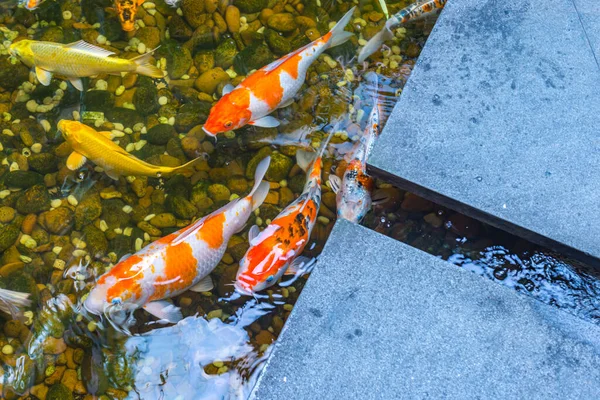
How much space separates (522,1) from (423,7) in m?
0.69

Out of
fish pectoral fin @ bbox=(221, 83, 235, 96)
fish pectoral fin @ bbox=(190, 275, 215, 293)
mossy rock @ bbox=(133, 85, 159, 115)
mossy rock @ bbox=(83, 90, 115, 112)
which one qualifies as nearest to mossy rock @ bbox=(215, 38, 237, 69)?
fish pectoral fin @ bbox=(221, 83, 235, 96)

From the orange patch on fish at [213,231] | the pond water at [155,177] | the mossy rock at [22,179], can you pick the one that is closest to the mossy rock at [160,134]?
the pond water at [155,177]

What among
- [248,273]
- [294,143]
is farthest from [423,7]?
[248,273]

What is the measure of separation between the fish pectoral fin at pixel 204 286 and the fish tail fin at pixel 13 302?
929mm

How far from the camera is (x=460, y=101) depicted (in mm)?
3117

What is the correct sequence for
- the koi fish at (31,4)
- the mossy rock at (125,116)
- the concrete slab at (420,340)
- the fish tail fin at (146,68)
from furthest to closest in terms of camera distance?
the koi fish at (31,4), the mossy rock at (125,116), the fish tail fin at (146,68), the concrete slab at (420,340)

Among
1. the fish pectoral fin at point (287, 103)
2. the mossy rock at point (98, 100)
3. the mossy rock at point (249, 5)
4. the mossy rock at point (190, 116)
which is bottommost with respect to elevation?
the fish pectoral fin at point (287, 103)

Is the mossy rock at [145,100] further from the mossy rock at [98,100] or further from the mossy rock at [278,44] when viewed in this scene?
the mossy rock at [278,44]

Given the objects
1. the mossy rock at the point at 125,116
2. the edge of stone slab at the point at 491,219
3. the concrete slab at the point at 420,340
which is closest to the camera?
the concrete slab at the point at 420,340

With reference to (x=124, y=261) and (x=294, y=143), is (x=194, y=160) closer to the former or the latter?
(x=294, y=143)

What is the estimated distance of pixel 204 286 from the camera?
3062 millimetres

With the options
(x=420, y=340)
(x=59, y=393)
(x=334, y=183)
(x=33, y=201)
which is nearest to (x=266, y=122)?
(x=334, y=183)

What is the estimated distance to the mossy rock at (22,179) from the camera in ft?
11.2

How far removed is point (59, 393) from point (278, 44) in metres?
2.54
